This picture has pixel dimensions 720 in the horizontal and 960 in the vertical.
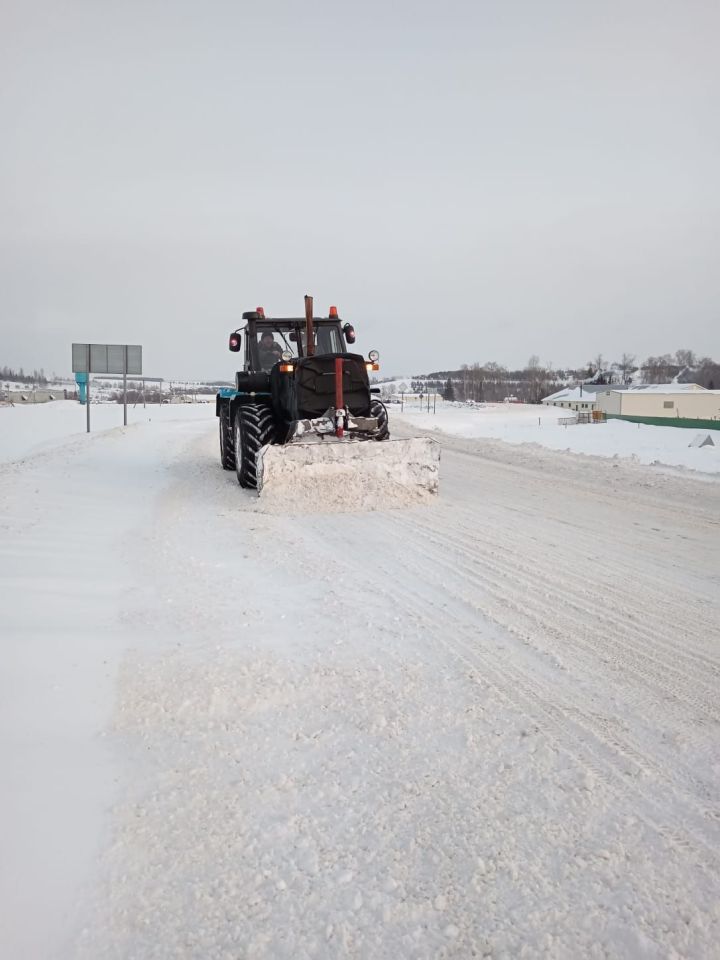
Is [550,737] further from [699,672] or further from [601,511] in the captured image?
[601,511]

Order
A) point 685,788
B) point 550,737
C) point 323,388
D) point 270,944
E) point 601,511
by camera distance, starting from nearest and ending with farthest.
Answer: point 270,944 → point 685,788 → point 550,737 → point 601,511 → point 323,388

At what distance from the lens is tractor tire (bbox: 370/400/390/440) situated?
7.96 metres

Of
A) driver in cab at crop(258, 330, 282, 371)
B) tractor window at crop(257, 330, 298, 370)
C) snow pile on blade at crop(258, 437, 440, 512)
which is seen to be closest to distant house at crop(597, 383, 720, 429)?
tractor window at crop(257, 330, 298, 370)

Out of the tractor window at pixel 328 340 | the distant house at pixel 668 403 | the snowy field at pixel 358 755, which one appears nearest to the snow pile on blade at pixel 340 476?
the snowy field at pixel 358 755

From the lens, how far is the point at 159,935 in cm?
155

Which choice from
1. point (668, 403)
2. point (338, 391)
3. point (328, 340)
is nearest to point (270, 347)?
point (328, 340)

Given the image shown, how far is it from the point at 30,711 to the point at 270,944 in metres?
1.52

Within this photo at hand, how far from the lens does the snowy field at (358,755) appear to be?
1625 millimetres

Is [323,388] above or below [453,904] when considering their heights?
above

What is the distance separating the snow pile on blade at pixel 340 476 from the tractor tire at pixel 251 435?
917 mm

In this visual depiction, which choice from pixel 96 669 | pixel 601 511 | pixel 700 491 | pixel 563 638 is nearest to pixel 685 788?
pixel 563 638

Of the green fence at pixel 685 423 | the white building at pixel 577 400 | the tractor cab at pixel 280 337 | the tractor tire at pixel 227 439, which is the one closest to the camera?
the tractor cab at pixel 280 337

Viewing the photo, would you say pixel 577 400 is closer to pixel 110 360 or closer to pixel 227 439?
pixel 110 360

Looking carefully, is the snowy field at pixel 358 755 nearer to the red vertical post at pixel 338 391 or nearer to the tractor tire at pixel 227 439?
the red vertical post at pixel 338 391
